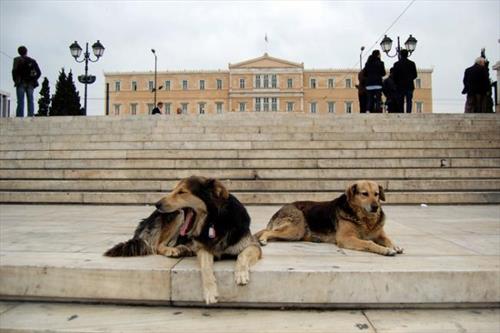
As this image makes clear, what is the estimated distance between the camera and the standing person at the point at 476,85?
14.0 metres

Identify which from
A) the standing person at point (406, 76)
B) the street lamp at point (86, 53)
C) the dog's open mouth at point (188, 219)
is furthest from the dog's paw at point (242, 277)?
the street lamp at point (86, 53)

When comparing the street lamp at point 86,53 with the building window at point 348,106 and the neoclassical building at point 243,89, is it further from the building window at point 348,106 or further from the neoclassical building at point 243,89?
the building window at point 348,106

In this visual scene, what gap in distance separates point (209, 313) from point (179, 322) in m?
0.25

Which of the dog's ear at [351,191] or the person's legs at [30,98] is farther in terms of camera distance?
the person's legs at [30,98]

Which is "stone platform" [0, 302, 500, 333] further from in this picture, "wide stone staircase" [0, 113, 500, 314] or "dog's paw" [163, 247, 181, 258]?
"dog's paw" [163, 247, 181, 258]

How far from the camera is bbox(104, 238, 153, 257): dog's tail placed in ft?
11.5

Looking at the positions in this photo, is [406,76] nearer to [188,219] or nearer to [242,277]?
[188,219]

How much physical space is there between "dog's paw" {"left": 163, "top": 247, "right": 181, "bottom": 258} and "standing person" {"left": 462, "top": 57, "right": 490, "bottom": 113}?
47.3 ft

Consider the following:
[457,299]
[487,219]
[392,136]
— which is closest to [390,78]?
[392,136]

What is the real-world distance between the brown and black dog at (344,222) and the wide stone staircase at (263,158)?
3.57 meters

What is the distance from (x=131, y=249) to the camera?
355cm

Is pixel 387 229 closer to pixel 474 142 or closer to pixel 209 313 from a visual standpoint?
pixel 209 313

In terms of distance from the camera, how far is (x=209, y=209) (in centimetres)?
316

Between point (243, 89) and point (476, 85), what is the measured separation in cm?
6757
